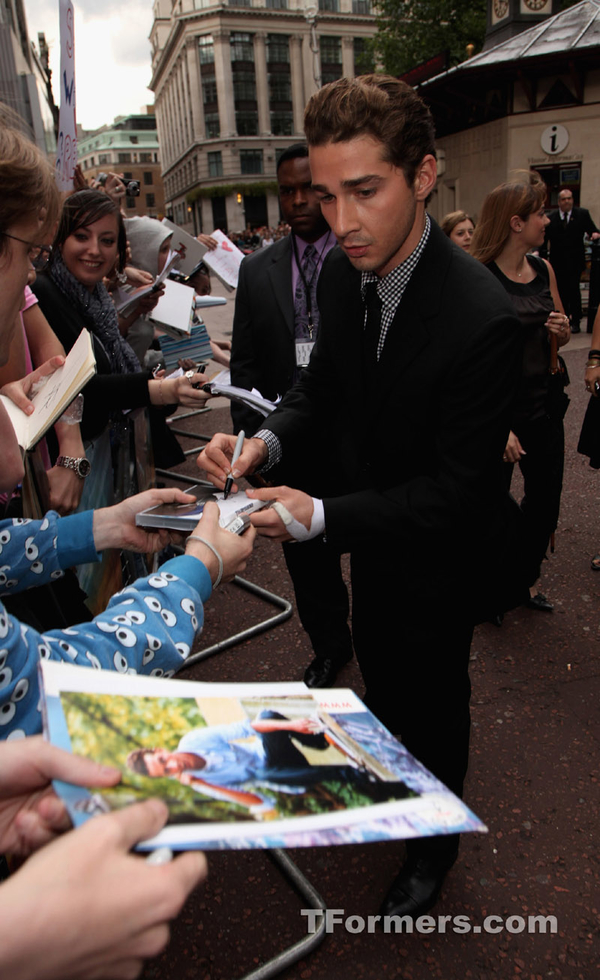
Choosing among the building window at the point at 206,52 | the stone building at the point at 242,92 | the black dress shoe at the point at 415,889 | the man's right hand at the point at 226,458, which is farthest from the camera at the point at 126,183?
the building window at the point at 206,52

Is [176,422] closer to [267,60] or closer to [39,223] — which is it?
[39,223]

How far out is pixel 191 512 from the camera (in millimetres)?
1791

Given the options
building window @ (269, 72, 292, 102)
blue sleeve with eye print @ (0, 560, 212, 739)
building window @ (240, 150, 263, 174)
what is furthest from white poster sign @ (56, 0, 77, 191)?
building window @ (269, 72, 292, 102)

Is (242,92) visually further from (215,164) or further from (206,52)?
(215,164)

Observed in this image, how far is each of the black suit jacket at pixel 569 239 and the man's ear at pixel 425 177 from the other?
9.68 meters

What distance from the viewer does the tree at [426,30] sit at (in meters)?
28.3

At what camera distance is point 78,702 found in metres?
0.88

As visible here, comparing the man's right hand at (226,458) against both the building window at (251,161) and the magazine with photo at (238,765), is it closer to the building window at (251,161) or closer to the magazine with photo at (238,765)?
the magazine with photo at (238,765)

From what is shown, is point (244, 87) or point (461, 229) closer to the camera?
point (461, 229)

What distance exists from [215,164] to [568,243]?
65.1m

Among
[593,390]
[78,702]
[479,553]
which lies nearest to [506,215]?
[593,390]

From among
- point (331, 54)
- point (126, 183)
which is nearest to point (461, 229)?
point (126, 183)

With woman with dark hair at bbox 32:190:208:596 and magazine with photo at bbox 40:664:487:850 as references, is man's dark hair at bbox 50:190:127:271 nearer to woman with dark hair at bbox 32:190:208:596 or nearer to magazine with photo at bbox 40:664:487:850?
woman with dark hair at bbox 32:190:208:596

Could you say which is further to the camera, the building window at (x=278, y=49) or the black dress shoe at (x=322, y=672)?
the building window at (x=278, y=49)
